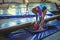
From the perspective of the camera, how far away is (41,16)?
338 cm

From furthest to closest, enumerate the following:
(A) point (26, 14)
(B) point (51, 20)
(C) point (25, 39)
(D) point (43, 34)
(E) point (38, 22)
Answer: (A) point (26, 14)
(B) point (51, 20)
(E) point (38, 22)
(D) point (43, 34)
(C) point (25, 39)

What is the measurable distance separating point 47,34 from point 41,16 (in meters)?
0.46

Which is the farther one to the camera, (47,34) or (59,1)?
(59,1)

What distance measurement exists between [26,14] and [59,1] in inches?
106

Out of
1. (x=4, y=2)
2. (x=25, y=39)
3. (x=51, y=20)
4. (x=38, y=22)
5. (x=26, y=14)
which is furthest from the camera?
(x=4, y=2)

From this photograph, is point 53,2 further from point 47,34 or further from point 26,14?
point 47,34

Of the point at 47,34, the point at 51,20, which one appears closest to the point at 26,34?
the point at 47,34

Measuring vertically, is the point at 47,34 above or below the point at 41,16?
below

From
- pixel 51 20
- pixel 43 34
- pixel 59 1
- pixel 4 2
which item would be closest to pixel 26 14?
pixel 51 20

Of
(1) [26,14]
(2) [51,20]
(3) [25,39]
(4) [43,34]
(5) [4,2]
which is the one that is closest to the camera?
(3) [25,39]

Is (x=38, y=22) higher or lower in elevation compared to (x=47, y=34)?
higher

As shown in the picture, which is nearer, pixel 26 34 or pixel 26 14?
pixel 26 34

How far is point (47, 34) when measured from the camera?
10.5ft

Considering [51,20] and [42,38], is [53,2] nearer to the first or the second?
[51,20]
